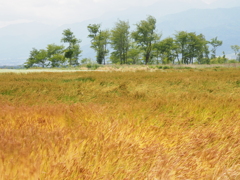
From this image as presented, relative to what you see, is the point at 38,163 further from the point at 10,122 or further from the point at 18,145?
the point at 10,122

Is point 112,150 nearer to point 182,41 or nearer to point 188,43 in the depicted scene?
point 188,43

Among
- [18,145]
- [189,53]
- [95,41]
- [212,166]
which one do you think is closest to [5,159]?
[18,145]

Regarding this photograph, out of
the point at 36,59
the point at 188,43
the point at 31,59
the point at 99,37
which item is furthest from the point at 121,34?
the point at 31,59

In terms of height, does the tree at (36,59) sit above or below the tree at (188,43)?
below

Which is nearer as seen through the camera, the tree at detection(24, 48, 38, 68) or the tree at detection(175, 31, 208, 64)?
the tree at detection(175, 31, 208, 64)

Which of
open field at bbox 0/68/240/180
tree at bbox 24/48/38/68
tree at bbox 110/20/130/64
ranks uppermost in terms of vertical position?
tree at bbox 110/20/130/64

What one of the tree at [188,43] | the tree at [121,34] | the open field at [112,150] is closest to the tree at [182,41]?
the tree at [188,43]

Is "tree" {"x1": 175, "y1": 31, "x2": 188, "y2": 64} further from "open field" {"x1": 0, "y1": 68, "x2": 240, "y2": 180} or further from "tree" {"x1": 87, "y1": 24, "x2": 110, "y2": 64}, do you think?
"open field" {"x1": 0, "y1": 68, "x2": 240, "y2": 180}

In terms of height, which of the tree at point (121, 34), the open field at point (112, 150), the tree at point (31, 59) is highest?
the tree at point (121, 34)

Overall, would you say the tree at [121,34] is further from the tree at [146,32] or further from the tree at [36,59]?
the tree at [36,59]

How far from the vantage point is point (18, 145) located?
70.1 inches

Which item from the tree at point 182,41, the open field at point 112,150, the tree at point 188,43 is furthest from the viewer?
the tree at point 188,43

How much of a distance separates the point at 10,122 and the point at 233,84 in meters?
10.5

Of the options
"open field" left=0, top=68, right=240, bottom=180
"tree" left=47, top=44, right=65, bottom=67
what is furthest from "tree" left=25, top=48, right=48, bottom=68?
"open field" left=0, top=68, right=240, bottom=180
